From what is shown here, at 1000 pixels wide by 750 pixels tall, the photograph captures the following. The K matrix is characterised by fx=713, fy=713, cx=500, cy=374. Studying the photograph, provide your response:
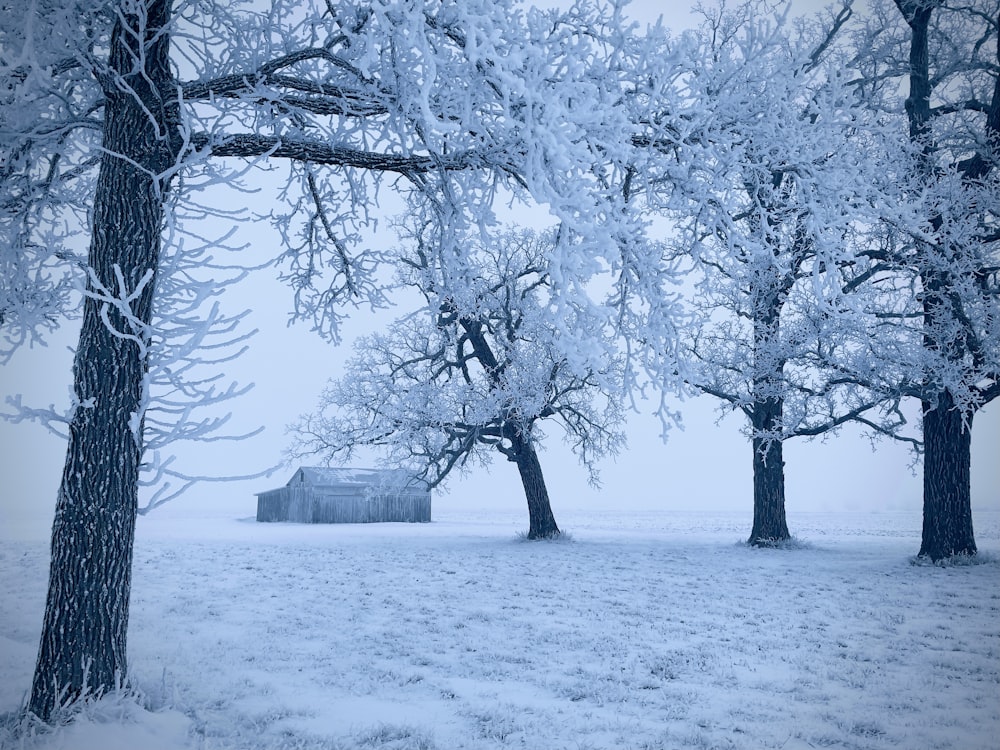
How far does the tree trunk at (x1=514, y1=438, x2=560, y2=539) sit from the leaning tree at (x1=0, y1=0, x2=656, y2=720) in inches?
624

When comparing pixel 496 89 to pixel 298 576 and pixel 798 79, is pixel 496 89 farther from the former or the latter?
pixel 298 576

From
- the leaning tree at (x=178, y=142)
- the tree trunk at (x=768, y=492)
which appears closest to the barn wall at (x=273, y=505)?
the tree trunk at (x=768, y=492)

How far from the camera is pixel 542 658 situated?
7.43 meters

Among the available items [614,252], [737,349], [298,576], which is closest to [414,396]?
[298,576]

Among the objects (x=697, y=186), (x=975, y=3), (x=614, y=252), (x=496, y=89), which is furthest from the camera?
(x=975, y=3)

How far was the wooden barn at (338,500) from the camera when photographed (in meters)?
37.1

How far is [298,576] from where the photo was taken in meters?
13.6

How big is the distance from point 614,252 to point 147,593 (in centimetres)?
1019

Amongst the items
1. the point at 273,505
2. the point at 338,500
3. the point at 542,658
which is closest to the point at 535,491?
the point at 542,658

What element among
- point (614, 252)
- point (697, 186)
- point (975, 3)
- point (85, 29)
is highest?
point (975, 3)

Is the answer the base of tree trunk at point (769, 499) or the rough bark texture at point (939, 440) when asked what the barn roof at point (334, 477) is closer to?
the base of tree trunk at point (769, 499)

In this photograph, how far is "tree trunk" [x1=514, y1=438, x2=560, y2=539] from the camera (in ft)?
73.5

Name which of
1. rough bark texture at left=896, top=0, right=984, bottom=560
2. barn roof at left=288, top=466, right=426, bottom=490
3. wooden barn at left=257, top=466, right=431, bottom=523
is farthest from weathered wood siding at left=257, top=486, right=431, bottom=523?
rough bark texture at left=896, top=0, right=984, bottom=560

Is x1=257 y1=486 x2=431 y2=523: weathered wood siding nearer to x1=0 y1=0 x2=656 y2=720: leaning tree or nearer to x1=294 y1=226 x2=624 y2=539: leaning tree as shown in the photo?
x1=294 y1=226 x2=624 y2=539: leaning tree
